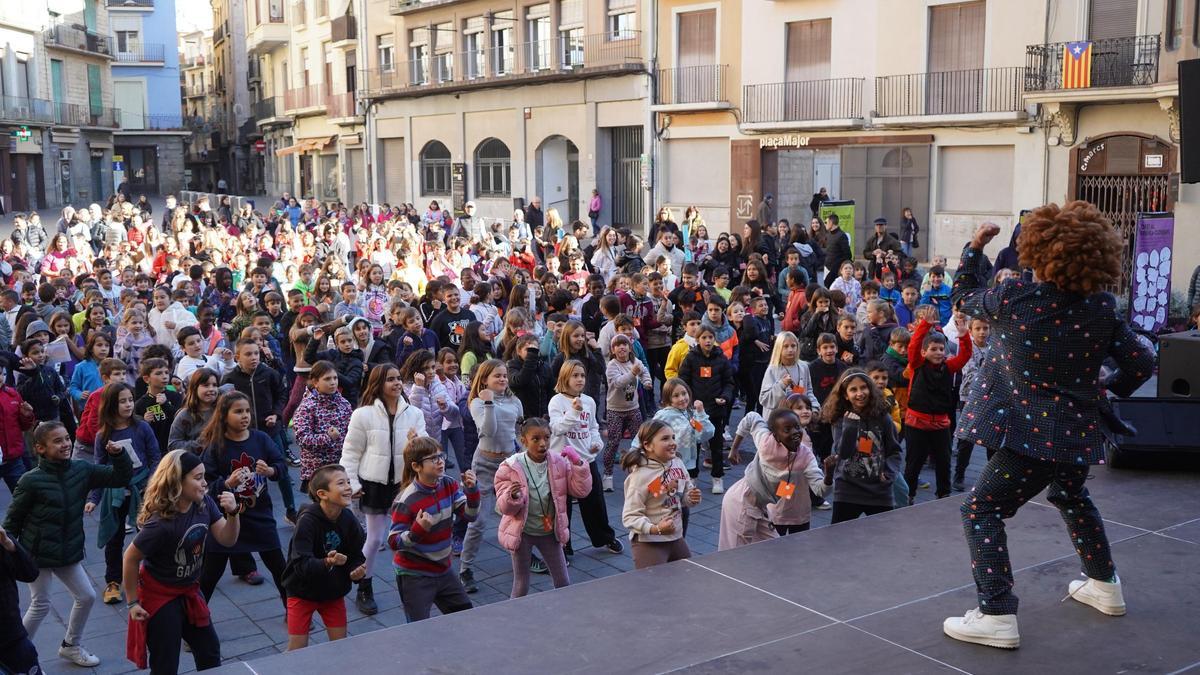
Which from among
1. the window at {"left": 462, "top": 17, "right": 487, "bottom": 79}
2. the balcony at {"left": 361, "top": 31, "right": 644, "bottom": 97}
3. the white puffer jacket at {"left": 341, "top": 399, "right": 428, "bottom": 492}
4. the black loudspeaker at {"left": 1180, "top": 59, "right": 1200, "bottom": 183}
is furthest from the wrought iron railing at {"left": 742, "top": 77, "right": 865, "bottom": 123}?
the white puffer jacket at {"left": 341, "top": 399, "right": 428, "bottom": 492}

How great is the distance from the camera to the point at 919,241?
25.1 metres

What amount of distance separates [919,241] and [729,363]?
16.9m

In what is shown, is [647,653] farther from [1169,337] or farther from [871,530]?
[1169,337]

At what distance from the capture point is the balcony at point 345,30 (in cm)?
4094

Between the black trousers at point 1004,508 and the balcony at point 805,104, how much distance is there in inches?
877

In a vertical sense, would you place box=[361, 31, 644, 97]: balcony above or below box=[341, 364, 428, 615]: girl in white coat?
above

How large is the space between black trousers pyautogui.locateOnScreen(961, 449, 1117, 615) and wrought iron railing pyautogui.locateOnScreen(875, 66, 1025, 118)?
20.1 meters

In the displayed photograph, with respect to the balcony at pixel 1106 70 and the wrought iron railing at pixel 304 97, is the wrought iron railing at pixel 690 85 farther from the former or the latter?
the wrought iron railing at pixel 304 97

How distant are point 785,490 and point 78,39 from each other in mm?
50117

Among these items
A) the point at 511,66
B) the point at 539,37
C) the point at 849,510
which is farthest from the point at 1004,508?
the point at 511,66

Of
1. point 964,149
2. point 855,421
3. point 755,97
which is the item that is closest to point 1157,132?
point 964,149

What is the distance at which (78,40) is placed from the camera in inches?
1905

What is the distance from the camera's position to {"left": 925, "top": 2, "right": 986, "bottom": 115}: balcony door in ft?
77.9

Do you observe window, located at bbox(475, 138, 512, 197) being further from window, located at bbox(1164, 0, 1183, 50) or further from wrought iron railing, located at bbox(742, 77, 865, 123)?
window, located at bbox(1164, 0, 1183, 50)
